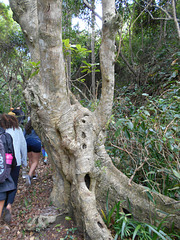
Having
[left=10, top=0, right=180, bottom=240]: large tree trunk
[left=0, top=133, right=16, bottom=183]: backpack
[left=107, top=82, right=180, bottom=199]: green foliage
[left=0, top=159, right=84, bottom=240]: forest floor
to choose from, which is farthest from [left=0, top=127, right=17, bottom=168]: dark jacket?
[left=107, top=82, right=180, bottom=199]: green foliage

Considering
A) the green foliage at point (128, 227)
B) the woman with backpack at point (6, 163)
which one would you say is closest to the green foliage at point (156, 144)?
the green foliage at point (128, 227)

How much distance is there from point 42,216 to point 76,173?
36.0 inches

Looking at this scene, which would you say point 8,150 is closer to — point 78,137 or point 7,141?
point 7,141

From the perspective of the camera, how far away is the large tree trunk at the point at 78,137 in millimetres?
2553

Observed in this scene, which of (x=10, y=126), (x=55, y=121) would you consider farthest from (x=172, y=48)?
(x=10, y=126)

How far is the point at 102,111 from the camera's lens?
10.2ft

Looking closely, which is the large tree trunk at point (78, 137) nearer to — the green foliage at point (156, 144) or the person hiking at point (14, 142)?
the green foliage at point (156, 144)

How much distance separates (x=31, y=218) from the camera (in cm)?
310

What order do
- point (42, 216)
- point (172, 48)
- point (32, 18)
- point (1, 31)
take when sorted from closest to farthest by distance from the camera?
point (42, 216)
point (32, 18)
point (172, 48)
point (1, 31)

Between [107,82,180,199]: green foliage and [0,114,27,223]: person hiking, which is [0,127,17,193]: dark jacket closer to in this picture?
[0,114,27,223]: person hiking

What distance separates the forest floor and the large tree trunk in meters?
0.19

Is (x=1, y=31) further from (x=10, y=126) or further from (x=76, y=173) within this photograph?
(x=76, y=173)

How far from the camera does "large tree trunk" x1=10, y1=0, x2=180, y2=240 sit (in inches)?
101

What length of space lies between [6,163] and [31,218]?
3.25 feet
